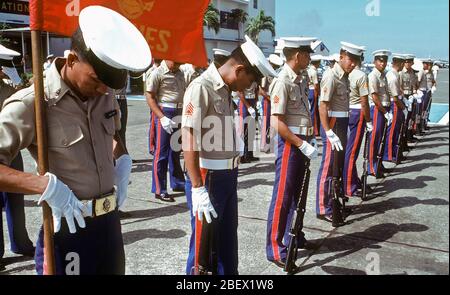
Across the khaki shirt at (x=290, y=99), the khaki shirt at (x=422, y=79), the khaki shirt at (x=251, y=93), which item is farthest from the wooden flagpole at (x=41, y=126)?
the khaki shirt at (x=422, y=79)

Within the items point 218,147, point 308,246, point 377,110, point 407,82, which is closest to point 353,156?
point 377,110

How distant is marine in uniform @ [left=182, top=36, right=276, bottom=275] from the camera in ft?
9.52

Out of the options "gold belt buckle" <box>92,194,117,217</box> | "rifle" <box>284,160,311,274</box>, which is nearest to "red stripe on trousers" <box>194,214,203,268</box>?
"gold belt buckle" <box>92,194,117,217</box>

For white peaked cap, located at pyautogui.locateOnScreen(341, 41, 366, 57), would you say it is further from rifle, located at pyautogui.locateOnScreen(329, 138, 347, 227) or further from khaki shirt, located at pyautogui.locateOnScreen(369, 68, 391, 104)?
khaki shirt, located at pyautogui.locateOnScreen(369, 68, 391, 104)

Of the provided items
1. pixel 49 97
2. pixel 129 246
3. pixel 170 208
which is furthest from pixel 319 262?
pixel 49 97

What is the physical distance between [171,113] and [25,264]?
9.25 ft

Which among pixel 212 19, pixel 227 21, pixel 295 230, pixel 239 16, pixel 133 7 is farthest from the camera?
pixel 239 16

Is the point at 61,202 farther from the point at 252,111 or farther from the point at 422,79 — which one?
the point at 422,79

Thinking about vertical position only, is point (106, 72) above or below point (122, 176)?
above

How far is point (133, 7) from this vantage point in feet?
8.38

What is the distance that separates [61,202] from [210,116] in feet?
4.37

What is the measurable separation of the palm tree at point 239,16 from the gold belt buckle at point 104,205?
47.3m

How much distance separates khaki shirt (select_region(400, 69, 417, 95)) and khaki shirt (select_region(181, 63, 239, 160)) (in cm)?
813
